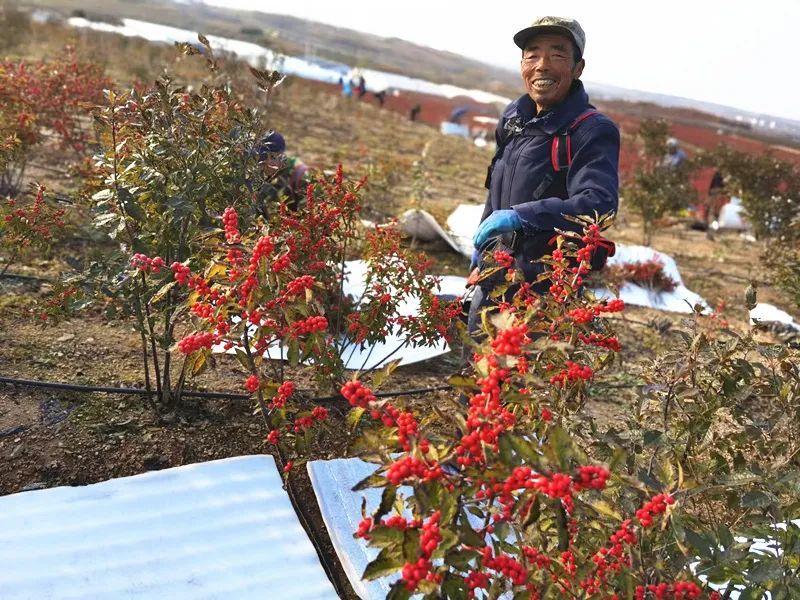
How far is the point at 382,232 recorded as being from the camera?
3.01m

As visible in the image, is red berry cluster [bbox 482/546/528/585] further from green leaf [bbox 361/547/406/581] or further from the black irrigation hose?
the black irrigation hose

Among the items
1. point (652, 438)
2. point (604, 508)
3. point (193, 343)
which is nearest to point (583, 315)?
point (652, 438)

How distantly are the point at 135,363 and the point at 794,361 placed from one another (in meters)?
3.04

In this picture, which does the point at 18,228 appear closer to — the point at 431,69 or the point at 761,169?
the point at 761,169

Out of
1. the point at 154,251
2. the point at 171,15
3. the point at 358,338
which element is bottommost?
the point at 358,338

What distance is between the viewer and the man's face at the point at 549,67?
2.40 meters

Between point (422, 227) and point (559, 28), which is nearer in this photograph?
point (559, 28)

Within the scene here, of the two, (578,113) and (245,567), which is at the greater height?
(578,113)

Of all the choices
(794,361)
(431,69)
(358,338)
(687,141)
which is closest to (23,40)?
(358,338)

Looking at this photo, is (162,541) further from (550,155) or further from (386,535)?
(550,155)

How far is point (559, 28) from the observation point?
2342 mm

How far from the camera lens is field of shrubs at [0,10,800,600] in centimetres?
121

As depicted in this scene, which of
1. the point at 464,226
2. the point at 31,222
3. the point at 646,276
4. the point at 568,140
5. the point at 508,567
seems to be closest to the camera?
the point at 508,567

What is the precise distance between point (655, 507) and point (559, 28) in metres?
1.82
